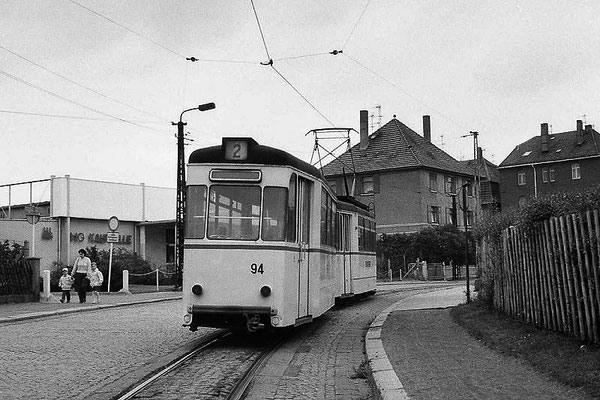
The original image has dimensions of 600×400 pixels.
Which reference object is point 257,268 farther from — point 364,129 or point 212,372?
point 364,129

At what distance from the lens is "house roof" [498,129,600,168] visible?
256 ft

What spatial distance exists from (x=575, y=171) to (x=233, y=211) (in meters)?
71.8

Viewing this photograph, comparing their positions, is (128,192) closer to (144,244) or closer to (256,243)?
(144,244)

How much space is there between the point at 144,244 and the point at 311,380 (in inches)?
1947

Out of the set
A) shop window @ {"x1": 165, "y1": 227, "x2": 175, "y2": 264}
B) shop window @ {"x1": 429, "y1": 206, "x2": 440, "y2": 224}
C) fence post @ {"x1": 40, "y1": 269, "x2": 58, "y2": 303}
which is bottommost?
fence post @ {"x1": 40, "y1": 269, "x2": 58, "y2": 303}

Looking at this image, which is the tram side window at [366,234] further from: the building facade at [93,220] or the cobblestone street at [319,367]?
the building facade at [93,220]

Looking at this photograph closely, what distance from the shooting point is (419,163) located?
217 feet

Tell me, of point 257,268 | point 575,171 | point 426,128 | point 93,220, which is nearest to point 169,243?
point 93,220

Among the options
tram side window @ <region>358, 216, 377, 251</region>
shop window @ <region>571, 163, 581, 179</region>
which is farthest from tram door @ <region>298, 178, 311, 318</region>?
shop window @ <region>571, 163, 581, 179</region>

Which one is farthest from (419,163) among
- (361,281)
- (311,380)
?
(311,380)

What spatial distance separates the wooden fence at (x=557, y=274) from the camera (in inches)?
360

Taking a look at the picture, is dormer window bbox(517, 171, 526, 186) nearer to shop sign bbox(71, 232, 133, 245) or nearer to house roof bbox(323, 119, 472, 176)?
house roof bbox(323, 119, 472, 176)

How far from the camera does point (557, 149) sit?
80.6m

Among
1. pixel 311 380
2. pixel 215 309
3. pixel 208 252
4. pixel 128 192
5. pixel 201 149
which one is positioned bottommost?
pixel 311 380
